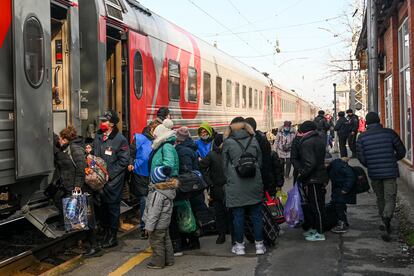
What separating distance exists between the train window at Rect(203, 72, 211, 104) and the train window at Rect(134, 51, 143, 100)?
442 cm

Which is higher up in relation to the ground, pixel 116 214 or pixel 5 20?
pixel 5 20

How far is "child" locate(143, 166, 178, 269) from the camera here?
20.2ft

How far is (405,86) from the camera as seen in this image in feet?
42.9

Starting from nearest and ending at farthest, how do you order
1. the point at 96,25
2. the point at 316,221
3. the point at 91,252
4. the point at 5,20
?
the point at 5,20 < the point at 91,252 < the point at 316,221 < the point at 96,25

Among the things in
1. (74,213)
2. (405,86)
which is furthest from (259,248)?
(405,86)

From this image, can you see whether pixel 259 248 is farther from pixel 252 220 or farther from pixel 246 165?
pixel 246 165

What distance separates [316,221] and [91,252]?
288 cm

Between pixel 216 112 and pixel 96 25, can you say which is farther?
pixel 216 112

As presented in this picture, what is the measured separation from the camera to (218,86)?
50.2 ft

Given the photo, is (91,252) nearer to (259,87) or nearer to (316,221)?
(316,221)

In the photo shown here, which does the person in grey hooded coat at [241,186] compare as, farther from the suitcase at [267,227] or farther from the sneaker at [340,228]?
the sneaker at [340,228]

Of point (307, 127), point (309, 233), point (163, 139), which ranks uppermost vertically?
point (307, 127)

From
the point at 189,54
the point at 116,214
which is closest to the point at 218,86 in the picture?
the point at 189,54

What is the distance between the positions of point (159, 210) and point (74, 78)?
2388mm
